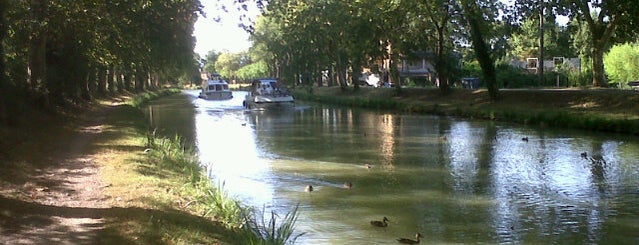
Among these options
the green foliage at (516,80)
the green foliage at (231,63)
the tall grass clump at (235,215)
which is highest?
the green foliage at (231,63)

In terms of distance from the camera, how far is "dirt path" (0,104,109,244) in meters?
7.45

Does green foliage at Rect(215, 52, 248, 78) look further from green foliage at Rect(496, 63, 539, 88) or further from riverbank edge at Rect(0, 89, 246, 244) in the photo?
riverbank edge at Rect(0, 89, 246, 244)

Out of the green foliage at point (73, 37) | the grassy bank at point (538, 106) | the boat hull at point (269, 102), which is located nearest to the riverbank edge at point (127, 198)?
the green foliage at point (73, 37)

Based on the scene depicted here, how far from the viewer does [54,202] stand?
9453mm

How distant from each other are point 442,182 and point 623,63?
Result: 50.4 meters

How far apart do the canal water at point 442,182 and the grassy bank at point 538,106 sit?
4.82ft

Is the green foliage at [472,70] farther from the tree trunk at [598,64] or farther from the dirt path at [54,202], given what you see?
the dirt path at [54,202]

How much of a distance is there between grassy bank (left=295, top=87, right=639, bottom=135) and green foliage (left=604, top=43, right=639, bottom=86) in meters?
20.6

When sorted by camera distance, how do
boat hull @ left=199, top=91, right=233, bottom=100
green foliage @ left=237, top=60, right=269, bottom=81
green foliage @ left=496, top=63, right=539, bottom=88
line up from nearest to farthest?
green foliage @ left=496, top=63, right=539, bottom=88
boat hull @ left=199, top=91, right=233, bottom=100
green foliage @ left=237, top=60, right=269, bottom=81

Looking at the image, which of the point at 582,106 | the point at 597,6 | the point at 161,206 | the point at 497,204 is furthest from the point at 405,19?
the point at 161,206

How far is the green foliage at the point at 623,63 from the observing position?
57406 mm

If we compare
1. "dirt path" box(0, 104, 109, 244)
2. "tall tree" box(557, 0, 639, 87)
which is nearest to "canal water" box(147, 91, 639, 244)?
"dirt path" box(0, 104, 109, 244)

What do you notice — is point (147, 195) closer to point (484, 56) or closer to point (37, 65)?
point (37, 65)

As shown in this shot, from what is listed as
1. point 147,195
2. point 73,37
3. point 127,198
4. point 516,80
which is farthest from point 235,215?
point 516,80
